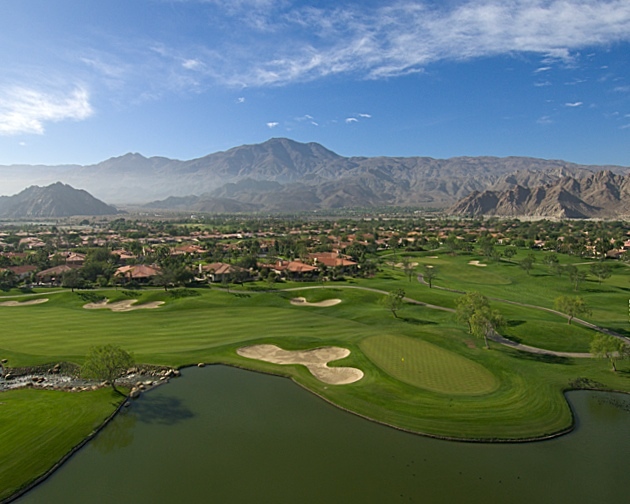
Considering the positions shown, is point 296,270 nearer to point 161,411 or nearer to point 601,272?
point 161,411

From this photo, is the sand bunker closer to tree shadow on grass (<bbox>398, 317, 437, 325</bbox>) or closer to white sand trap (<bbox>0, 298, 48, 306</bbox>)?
white sand trap (<bbox>0, 298, 48, 306</bbox>)

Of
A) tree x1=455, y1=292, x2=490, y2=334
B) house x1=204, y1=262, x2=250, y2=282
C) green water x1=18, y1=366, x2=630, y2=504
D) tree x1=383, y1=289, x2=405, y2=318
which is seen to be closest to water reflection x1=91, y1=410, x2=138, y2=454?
green water x1=18, y1=366, x2=630, y2=504

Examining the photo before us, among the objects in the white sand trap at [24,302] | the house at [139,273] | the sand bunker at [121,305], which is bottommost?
the white sand trap at [24,302]

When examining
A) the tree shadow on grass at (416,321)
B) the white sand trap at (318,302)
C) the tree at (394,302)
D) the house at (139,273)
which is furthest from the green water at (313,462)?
the house at (139,273)

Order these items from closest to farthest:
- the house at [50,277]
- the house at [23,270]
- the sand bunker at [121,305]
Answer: the sand bunker at [121,305] < the house at [50,277] < the house at [23,270]

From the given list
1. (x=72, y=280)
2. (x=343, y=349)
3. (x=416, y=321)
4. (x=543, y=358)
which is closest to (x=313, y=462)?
(x=343, y=349)

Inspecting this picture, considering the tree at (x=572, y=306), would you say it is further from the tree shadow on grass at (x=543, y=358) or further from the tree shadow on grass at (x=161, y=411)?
the tree shadow on grass at (x=161, y=411)

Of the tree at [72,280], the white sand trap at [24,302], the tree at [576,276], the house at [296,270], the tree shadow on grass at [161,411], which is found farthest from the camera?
the house at [296,270]
